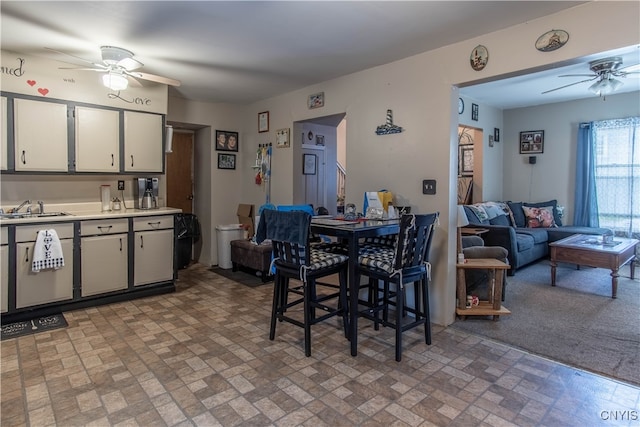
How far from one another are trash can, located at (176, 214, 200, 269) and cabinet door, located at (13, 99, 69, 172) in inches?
70.5

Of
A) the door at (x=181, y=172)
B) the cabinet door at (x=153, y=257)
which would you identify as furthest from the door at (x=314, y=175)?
the cabinet door at (x=153, y=257)

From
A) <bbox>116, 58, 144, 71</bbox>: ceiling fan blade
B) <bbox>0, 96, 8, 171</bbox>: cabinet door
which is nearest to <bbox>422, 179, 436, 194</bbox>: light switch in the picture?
<bbox>116, 58, 144, 71</bbox>: ceiling fan blade

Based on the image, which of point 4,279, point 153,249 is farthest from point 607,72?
point 4,279

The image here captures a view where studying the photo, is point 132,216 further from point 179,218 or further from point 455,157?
point 455,157

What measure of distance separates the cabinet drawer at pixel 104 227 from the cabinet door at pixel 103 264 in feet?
0.16

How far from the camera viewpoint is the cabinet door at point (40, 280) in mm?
3232

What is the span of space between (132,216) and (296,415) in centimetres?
282

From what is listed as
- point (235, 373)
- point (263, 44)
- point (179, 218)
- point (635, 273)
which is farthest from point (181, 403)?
point (635, 273)

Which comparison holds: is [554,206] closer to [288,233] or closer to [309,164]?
[309,164]

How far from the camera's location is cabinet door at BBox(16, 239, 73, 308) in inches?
127

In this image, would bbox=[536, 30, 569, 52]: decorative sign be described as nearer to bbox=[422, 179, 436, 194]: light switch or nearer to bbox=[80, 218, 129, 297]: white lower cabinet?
bbox=[422, 179, 436, 194]: light switch

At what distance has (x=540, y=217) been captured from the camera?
601cm

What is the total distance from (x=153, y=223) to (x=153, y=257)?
0.37 meters

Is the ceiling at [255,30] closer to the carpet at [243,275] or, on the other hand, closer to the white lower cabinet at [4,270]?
the white lower cabinet at [4,270]
